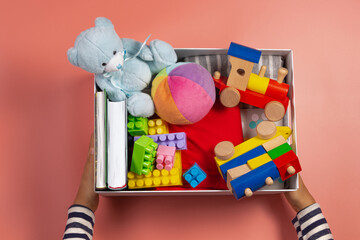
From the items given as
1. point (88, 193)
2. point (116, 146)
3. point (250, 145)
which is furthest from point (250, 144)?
point (88, 193)

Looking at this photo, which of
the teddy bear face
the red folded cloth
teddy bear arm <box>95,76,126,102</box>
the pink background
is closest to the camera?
the teddy bear face

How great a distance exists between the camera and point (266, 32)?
46.4 inches

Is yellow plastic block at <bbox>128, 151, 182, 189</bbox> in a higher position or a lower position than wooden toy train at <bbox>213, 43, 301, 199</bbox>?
lower

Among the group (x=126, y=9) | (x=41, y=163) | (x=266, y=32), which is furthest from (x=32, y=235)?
(x=266, y=32)

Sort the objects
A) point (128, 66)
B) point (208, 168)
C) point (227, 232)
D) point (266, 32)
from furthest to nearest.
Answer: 1. point (266, 32)
2. point (227, 232)
3. point (208, 168)
4. point (128, 66)

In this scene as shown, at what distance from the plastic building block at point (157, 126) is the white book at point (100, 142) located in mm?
127

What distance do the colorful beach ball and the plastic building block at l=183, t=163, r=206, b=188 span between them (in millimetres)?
118

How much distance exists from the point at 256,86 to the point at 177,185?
0.32 m

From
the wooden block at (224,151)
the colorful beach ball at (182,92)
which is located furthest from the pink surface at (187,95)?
the wooden block at (224,151)

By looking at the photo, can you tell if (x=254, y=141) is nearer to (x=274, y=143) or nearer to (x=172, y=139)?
(x=274, y=143)

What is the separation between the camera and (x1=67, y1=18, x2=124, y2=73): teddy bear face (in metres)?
0.74

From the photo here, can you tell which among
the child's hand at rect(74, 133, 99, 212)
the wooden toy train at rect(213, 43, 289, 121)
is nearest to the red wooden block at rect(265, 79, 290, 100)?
the wooden toy train at rect(213, 43, 289, 121)

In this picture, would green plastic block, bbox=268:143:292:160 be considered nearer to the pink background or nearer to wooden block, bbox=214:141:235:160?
wooden block, bbox=214:141:235:160

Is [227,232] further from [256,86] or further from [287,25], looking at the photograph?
[287,25]
